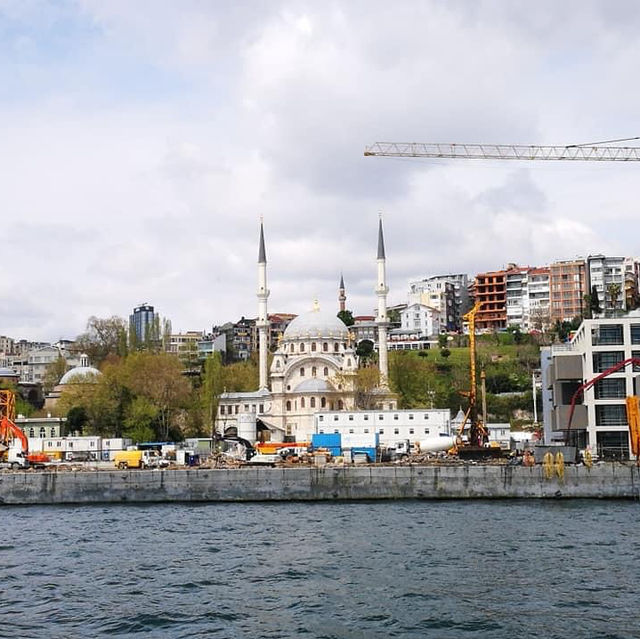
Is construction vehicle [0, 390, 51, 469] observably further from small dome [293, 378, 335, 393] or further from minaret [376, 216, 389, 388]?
minaret [376, 216, 389, 388]

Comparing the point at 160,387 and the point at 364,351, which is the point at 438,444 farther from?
the point at 364,351

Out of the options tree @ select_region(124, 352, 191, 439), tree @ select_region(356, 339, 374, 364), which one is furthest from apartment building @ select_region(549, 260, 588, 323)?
tree @ select_region(124, 352, 191, 439)

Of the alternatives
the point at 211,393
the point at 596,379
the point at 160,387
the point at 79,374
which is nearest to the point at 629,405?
the point at 596,379

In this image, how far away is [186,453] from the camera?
2908 inches

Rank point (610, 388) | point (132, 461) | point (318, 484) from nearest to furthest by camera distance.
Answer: point (318, 484)
point (610, 388)
point (132, 461)

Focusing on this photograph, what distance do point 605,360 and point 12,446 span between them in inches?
1945

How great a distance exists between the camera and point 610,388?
6938 cm

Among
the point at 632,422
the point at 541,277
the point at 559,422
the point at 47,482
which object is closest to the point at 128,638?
the point at 47,482

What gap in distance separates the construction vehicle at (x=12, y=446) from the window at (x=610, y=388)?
140ft

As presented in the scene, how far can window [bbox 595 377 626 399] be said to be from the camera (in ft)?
226

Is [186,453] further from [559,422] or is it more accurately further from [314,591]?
[314,591]

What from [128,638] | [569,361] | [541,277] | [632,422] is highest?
[541,277]

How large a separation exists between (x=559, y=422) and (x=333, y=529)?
31333 mm

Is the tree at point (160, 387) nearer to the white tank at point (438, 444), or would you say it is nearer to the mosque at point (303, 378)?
the mosque at point (303, 378)
